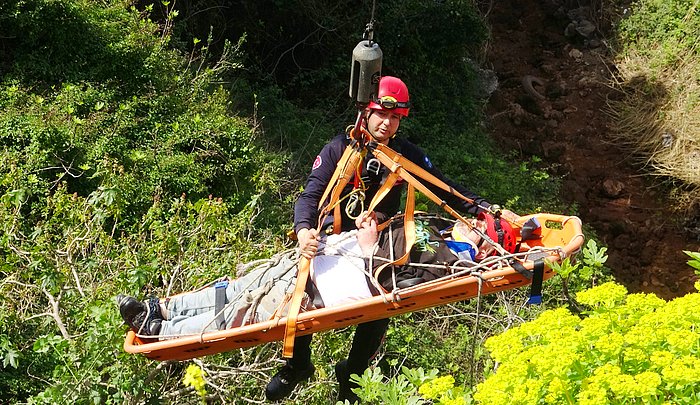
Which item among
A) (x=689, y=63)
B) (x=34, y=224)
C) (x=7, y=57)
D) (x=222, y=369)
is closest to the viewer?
(x=222, y=369)

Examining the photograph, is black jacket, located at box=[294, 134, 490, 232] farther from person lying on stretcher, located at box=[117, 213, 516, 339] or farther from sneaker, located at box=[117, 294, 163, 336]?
sneaker, located at box=[117, 294, 163, 336]

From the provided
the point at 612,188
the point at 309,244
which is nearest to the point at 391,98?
the point at 309,244

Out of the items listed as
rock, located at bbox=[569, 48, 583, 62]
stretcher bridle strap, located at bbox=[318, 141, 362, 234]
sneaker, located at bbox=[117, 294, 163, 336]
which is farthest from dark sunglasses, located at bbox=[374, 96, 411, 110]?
rock, located at bbox=[569, 48, 583, 62]

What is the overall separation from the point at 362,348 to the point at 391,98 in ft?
4.55

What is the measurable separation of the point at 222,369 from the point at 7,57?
434 centimetres

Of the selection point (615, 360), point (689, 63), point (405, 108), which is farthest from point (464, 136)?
point (615, 360)

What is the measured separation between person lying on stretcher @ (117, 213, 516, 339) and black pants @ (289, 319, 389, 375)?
1.08 ft

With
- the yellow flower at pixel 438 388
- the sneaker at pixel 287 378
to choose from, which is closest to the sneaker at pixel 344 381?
the sneaker at pixel 287 378

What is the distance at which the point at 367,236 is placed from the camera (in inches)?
155

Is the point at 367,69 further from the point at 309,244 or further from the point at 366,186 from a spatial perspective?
the point at 309,244

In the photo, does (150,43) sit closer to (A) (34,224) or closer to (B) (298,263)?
(A) (34,224)

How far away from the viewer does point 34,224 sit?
5.49 metres

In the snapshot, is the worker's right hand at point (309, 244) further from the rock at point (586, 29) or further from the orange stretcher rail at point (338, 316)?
the rock at point (586, 29)

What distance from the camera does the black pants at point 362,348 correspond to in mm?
4023
